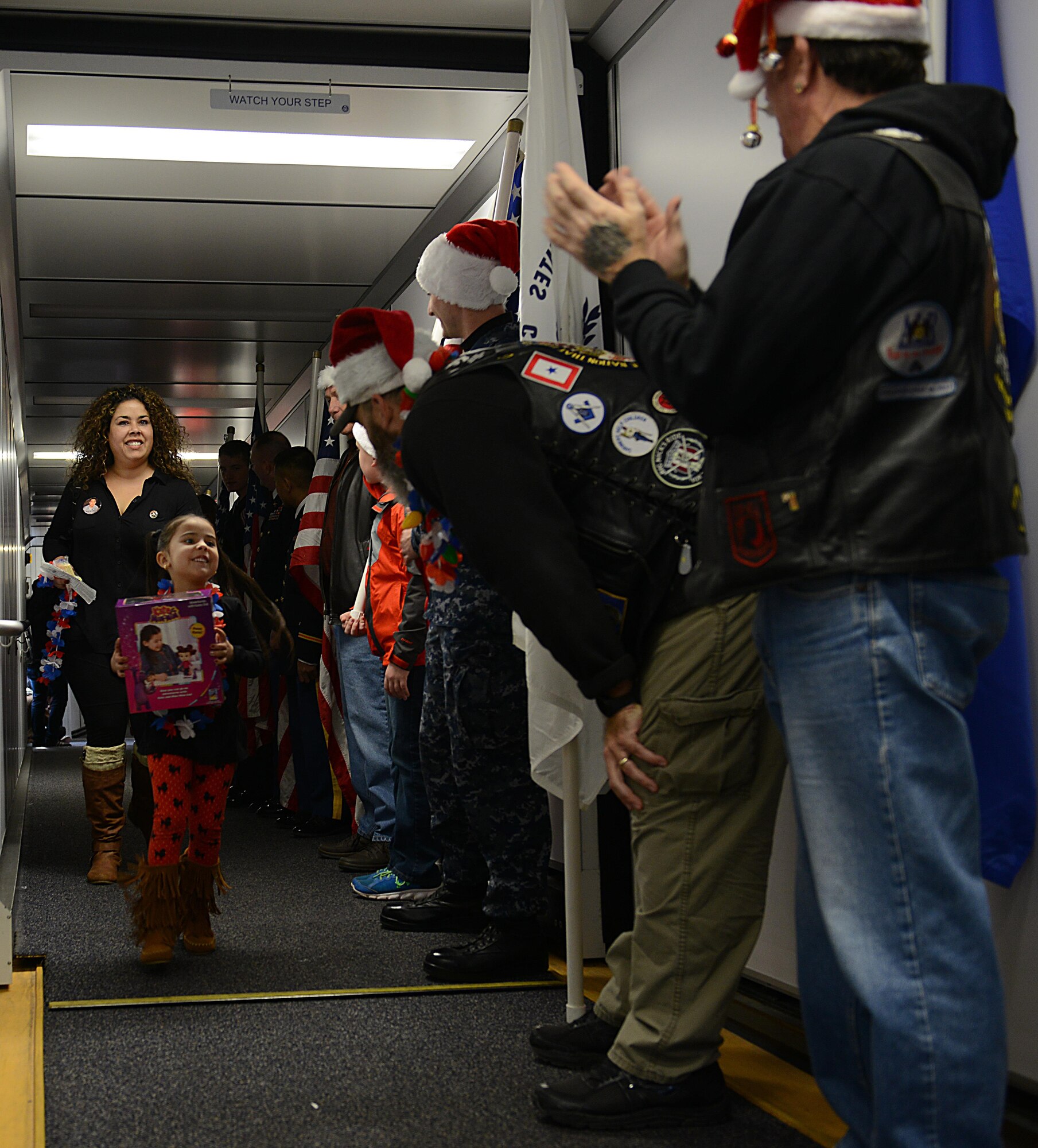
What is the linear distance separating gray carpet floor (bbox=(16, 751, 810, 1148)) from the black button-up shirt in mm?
1040

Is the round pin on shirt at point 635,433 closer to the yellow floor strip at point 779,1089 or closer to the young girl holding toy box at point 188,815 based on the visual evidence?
the yellow floor strip at point 779,1089

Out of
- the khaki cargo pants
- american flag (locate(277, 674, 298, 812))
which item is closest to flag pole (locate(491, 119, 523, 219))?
the khaki cargo pants

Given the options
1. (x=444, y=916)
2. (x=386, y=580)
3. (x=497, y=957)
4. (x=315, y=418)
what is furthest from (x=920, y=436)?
(x=315, y=418)

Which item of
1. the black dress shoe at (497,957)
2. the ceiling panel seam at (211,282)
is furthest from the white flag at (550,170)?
the ceiling panel seam at (211,282)

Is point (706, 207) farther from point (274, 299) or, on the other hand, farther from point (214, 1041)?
point (274, 299)

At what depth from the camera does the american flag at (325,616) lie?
14.5ft

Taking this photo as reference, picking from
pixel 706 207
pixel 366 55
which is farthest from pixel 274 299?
pixel 706 207

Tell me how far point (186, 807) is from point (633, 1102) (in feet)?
4.75

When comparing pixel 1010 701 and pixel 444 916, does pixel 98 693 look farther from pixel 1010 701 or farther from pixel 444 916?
pixel 1010 701

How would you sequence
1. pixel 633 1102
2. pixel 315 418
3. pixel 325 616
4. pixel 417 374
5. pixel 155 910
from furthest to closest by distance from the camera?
1. pixel 315 418
2. pixel 325 616
3. pixel 155 910
4. pixel 417 374
5. pixel 633 1102

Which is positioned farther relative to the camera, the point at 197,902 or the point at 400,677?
the point at 400,677

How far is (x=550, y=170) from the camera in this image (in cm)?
258

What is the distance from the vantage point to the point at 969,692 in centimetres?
119

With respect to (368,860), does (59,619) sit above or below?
above
